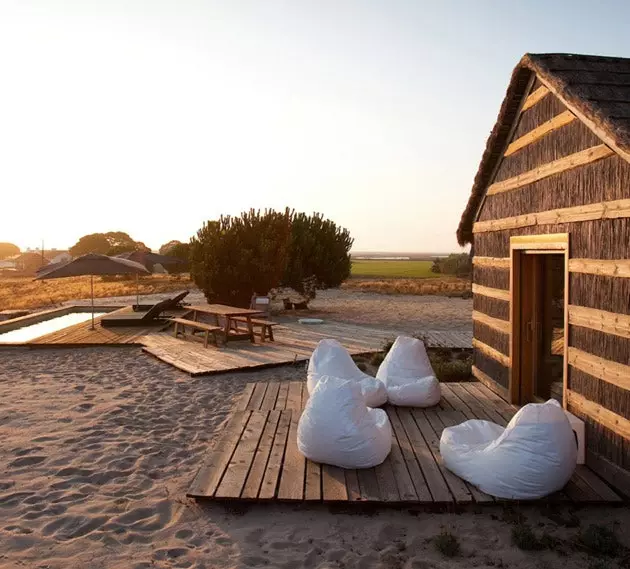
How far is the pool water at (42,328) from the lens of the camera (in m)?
13.9

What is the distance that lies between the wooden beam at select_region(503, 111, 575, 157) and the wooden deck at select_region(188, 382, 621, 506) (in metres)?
3.08

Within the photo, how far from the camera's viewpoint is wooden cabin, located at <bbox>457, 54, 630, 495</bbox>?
4.78 meters

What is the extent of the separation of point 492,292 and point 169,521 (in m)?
5.17

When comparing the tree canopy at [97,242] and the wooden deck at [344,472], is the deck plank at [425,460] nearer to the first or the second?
the wooden deck at [344,472]

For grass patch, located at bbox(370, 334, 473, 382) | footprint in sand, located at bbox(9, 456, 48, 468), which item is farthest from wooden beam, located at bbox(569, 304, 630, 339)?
footprint in sand, located at bbox(9, 456, 48, 468)

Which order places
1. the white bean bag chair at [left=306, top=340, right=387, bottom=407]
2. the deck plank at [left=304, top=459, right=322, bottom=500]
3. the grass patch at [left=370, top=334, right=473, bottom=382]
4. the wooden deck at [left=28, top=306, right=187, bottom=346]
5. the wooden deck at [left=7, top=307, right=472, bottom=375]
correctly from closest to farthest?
the deck plank at [left=304, top=459, right=322, bottom=500], the white bean bag chair at [left=306, top=340, right=387, bottom=407], the grass patch at [left=370, top=334, right=473, bottom=382], the wooden deck at [left=7, top=307, right=472, bottom=375], the wooden deck at [left=28, top=306, right=187, bottom=346]

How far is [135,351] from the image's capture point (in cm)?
1248

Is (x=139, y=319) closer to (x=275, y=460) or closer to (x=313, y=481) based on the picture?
(x=275, y=460)

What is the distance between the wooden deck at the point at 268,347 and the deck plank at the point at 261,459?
11.4 feet

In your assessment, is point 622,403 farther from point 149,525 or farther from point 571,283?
point 149,525

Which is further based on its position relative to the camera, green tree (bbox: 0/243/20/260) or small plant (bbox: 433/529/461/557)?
green tree (bbox: 0/243/20/260)

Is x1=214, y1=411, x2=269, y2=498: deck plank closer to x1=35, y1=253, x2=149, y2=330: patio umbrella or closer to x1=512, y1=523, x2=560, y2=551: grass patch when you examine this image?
x1=512, y1=523, x2=560, y2=551: grass patch

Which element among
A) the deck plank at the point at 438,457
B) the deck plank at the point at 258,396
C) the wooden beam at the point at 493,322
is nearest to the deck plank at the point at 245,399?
the deck plank at the point at 258,396

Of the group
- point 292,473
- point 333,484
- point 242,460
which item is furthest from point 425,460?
point 242,460
